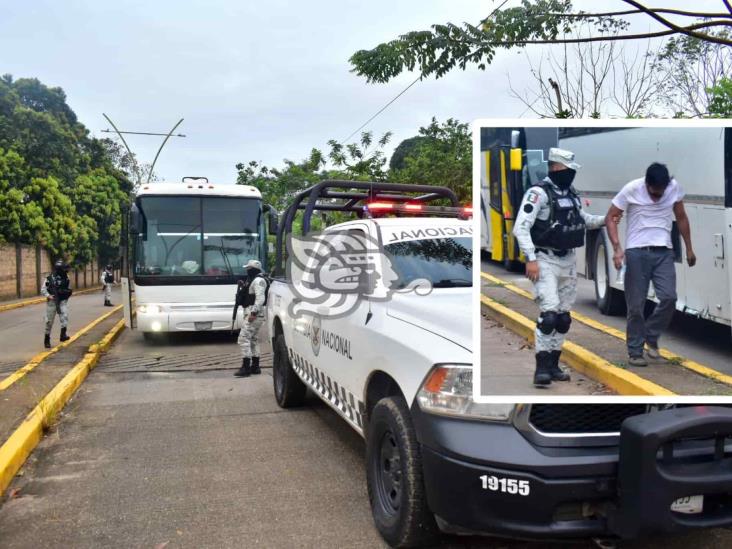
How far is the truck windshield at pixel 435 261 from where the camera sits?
4035 mm

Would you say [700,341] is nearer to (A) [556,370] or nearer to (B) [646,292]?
(B) [646,292]

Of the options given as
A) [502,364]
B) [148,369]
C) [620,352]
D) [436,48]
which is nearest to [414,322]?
[502,364]

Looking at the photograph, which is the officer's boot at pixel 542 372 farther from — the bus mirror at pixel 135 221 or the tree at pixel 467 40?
the bus mirror at pixel 135 221

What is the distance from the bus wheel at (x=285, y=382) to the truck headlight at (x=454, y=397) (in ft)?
12.0

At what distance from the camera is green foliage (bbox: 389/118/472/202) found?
550 inches

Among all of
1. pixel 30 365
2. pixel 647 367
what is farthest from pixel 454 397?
pixel 30 365

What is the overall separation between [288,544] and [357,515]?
0.53 meters

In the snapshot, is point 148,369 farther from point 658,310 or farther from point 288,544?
point 658,310

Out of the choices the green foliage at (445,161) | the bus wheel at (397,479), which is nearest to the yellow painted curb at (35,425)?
the bus wheel at (397,479)

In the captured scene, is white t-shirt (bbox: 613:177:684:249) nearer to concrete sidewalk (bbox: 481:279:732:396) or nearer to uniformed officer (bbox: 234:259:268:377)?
concrete sidewalk (bbox: 481:279:732:396)

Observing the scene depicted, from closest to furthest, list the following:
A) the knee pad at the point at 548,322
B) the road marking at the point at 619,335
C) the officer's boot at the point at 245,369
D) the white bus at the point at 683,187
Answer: the white bus at the point at 683,187
the road marking at the point at 619,335
the knee pad at the point at 548,322
the officer's boot at the point at 245,369

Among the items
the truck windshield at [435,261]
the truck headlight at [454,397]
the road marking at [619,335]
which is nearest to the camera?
the road marking at [619,335]

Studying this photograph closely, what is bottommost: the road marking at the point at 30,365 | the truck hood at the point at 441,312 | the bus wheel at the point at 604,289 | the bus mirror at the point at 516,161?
the road marking at the point at 30,365

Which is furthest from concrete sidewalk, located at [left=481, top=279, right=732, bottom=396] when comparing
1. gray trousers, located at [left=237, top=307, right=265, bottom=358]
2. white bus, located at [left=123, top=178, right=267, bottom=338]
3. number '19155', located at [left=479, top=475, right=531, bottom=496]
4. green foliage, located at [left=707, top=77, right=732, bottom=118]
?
white bus, located at [left=123, top=178, right=267, bottom=338]
